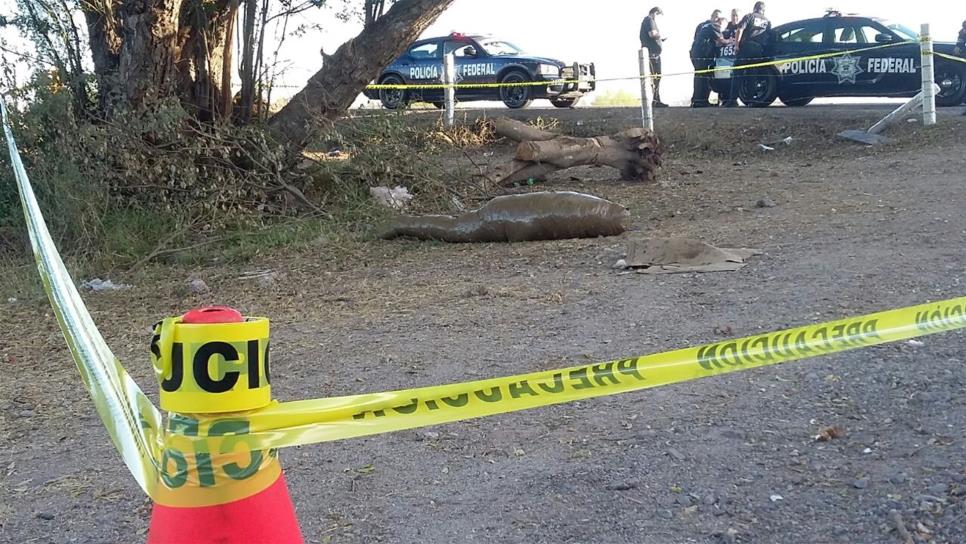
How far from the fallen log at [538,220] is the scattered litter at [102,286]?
2.82m

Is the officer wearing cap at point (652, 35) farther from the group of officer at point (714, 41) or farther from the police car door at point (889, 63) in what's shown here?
the police car door at point (889, 63)

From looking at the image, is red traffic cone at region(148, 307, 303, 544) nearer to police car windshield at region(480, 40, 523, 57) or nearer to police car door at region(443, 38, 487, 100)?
police car door at region(443, 38, 487, 100)

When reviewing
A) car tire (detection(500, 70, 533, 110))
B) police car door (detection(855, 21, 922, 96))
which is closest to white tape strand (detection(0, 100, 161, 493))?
police car door (detection(855, 21, 922, 96))

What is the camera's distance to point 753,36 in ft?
55.8

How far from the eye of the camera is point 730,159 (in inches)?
534

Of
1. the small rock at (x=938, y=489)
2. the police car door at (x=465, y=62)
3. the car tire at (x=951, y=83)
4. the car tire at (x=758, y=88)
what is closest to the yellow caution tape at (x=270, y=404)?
the small rock at (x=938, y=489)

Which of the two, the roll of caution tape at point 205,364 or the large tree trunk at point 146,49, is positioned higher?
the large tree trunk at point 146,49

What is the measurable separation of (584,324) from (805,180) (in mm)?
6150

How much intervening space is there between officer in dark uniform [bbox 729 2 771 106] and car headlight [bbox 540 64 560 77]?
355cm

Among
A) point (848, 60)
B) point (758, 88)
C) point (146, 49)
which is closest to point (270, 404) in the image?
point (146, 49)

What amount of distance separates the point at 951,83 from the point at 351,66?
36.0 ft

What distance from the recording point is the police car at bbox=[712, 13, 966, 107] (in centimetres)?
1548

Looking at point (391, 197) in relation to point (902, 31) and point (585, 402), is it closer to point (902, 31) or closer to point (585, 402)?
point (585, 402)

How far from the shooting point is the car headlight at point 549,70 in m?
18.2
